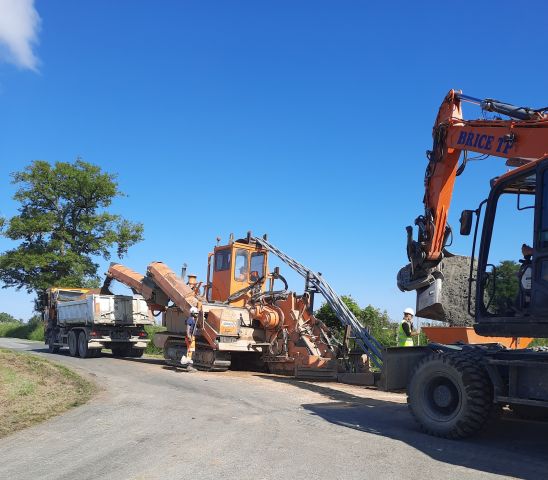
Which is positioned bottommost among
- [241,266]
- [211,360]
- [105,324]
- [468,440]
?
[468,440]

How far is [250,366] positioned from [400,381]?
9220 mm

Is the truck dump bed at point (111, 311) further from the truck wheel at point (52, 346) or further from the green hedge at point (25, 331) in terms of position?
the green hedge at point (25, 331)

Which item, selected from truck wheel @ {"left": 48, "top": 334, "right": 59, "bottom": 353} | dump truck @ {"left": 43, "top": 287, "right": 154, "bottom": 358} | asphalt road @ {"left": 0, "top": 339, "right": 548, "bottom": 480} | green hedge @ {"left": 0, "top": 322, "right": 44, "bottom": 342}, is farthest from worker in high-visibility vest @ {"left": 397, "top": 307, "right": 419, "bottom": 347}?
green hedge @ {"left": 0, "top": 322, "right": 44, "bottom": 342}

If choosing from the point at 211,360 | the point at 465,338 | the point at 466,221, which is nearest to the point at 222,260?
the point at 211,360

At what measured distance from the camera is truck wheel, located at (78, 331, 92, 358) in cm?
2047

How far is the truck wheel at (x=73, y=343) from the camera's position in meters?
21.4

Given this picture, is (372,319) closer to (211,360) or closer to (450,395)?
(211,360)

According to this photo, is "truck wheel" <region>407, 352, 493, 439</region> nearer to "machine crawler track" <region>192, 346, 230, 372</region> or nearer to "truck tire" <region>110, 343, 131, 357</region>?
"machine crawler track" <region>192, 346, 230, 372</region>

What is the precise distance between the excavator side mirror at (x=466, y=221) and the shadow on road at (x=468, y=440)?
2680mm

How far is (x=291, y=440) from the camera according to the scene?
711cm

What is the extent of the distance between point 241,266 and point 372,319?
5.82 meters

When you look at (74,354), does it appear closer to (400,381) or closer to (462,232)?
(400,381)

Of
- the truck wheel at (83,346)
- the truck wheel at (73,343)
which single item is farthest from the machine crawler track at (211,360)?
the truck wheel at (73,343)

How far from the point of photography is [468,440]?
725 centimetres
